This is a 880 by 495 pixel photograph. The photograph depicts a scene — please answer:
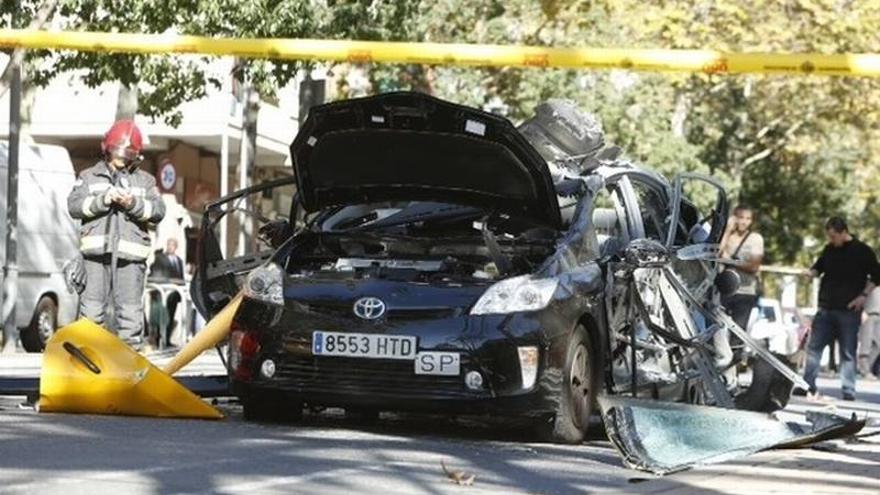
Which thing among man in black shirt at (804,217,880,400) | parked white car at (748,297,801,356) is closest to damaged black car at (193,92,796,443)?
parked white car at (748,297,801,356)

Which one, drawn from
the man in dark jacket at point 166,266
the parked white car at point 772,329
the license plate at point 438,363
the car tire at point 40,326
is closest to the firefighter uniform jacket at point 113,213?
the license plate at point 438,363

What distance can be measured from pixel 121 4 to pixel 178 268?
26.8ft

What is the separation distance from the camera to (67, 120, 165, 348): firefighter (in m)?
12.9

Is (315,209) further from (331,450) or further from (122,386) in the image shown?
(331,450)

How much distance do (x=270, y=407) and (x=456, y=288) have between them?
4.10 feet

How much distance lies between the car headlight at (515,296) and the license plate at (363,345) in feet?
1.27

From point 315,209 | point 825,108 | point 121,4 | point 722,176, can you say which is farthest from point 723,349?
point 722,176

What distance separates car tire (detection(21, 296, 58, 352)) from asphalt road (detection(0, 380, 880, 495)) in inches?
555

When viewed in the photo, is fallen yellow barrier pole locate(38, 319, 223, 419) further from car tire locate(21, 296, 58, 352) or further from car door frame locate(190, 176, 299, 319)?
car tire locate(21, 296, 58, 352)

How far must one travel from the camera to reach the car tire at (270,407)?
36.7ft

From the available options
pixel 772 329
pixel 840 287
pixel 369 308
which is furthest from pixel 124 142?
pixel 772 329

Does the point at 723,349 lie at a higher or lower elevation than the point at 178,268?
lower

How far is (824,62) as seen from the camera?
40.0ft

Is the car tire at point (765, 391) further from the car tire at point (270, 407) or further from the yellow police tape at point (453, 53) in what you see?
the car tire at point (270, 407)
